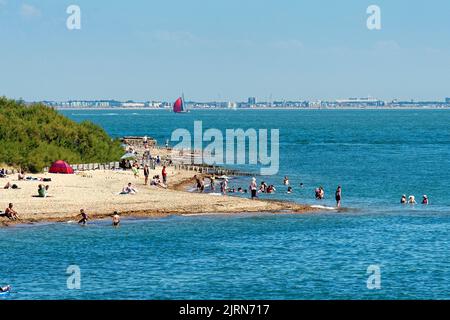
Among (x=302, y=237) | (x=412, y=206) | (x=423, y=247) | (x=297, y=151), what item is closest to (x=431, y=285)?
(x=423, y=247)

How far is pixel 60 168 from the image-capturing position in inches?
3115

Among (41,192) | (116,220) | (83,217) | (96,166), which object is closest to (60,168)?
(96,166)

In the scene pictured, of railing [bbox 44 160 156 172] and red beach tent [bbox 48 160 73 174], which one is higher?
red beach tent [bbox 48 160 73 174]

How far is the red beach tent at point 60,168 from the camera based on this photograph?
3110 inches

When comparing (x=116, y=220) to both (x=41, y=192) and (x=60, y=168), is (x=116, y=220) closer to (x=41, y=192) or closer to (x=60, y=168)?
(x=41, y=192)

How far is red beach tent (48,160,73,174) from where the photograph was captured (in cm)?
7900

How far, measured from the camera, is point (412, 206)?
2849 inches

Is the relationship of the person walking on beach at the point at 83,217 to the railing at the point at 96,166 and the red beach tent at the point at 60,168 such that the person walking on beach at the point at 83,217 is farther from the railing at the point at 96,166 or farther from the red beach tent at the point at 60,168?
the railing at the point at 96,166

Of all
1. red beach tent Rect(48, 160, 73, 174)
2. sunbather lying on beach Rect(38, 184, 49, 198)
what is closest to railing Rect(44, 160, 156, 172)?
red beach tent Rect(48, 160, 73, 174)

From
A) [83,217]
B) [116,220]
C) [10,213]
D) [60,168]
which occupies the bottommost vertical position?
[116,220]

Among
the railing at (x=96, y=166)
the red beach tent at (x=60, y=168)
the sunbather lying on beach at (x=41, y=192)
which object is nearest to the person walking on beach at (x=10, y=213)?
the sunbather lying on beach at (x=41, y=192)

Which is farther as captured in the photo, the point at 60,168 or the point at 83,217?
the point at 60,168

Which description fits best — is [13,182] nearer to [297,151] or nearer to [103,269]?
[103,269]

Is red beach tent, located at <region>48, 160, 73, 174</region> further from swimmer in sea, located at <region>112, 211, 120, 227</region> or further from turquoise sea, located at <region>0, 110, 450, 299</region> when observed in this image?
swimmer in sea, located at <region>112, 211, 120, 227</region>
